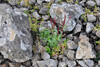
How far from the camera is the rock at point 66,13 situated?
4.55m

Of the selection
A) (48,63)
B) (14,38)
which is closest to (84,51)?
(48,63)

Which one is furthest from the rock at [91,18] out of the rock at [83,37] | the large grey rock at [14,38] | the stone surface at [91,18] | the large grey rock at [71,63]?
the large grey rock at [14,38]

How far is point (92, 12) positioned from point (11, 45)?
3.39m

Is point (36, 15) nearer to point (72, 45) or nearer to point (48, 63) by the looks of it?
point (72, 45)

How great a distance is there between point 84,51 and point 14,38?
7.53 feet

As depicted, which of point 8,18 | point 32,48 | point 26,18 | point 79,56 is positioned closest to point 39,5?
point 26,18

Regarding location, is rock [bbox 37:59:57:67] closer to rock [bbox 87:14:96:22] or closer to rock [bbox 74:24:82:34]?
rock [bbox 74:24:82:34]

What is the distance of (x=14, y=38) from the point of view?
3941mm

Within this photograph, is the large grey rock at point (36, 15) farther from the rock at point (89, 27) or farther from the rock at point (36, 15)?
the rock at point (89, 27)

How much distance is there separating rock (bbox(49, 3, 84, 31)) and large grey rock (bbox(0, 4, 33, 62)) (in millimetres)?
1223

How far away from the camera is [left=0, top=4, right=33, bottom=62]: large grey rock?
3814 mm

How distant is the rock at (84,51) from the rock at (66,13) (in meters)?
0.75

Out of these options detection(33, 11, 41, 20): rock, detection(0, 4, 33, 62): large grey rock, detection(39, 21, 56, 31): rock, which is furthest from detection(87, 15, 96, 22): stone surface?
detection(0, 4, 33, 62): large grey rock

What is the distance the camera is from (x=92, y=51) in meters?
3.95
